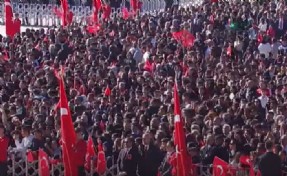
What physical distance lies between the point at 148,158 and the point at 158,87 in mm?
5538

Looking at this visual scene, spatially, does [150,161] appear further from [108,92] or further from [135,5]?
[135,5]

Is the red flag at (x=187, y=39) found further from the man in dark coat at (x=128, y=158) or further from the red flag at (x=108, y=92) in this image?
the man in dark coat at (x=128, y=158)

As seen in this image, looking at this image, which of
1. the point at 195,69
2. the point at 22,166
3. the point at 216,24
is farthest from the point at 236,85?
the point at 216,24

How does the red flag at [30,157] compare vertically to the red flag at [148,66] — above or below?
below

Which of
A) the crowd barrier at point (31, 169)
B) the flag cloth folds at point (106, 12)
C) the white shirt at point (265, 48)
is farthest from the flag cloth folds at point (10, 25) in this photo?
the crowd barrier at point (31, 169)

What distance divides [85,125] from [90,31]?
38.4 ft

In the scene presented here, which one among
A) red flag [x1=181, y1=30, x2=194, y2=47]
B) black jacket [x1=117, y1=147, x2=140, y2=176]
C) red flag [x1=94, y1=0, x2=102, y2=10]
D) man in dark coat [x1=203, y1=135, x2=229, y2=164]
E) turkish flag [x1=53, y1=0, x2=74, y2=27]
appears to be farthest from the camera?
red flag [x1=94, y1=0, x2=102, y2=10]

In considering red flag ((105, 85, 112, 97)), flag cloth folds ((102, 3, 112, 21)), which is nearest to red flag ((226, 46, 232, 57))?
red flag ((105, 85, 112, 97))

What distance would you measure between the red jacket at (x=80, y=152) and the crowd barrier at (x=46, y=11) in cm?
2158

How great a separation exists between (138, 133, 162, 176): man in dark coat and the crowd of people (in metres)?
0.02

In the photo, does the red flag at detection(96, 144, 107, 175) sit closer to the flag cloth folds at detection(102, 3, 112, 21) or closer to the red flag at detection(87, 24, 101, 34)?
the red flag at detection(87, 24, 101, 34)

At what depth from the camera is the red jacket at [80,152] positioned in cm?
2134

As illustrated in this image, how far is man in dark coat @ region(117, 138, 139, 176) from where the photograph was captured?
21047 mm

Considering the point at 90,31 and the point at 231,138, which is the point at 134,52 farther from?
the point at 231,138
